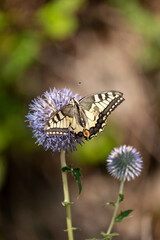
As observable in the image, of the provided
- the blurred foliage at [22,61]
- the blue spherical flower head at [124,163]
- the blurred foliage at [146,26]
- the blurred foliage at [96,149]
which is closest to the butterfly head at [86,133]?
the blue spherical flower head at [124,163]

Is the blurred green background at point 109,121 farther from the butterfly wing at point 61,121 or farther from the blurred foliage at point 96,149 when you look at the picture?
the butterfly wing at point 61,121

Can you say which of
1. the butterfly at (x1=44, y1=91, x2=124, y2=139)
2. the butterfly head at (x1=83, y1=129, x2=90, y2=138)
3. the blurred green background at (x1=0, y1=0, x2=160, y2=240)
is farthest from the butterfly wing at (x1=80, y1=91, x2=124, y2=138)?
the blurred green background at (x1=0, y1=0, x2=160, y2=240)

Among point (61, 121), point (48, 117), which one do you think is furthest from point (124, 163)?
point (48, 117)

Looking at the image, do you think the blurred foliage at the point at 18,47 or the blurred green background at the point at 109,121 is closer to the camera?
the blurred foliage at the point at 18,47

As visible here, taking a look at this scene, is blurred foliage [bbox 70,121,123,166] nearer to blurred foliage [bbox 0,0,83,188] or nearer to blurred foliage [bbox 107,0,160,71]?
blurred foliage [bbox 0,0,83,188]

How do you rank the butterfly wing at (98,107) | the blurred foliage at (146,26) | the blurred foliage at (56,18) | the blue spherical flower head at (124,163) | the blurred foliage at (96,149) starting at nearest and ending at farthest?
the butterfly wing at (98,107) < the blue spherical flower head at (124,163) < the blurred foliage at (56,18) < the blurred foliage at (96,149) < the blurred foliage at (146,26)

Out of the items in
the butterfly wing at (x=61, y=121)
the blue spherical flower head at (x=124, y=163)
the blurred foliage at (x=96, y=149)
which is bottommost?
the blue spherical flower head at (x=124, y=163)
